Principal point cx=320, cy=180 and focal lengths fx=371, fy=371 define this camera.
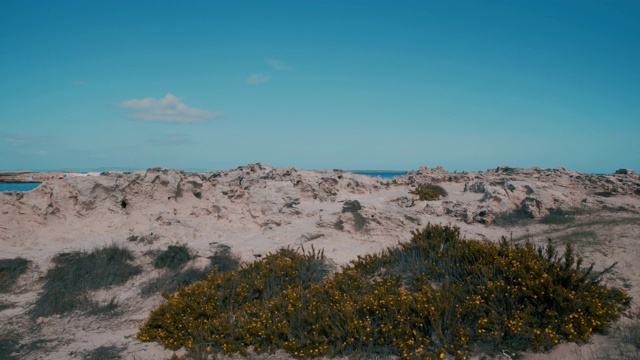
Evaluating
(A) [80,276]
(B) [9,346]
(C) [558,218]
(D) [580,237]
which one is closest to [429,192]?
(C) [558,218]

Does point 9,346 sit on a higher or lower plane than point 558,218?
lower

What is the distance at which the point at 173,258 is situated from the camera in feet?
30.7

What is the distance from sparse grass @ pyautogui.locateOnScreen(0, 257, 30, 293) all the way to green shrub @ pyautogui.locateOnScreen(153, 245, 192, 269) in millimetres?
2986

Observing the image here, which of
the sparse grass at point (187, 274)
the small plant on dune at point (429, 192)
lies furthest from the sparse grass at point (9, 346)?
the small plant on dune at point (429, 192)

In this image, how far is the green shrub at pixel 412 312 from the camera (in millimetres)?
5422

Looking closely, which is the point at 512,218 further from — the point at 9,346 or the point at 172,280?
the point at 9,346

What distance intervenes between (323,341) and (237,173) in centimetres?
1313

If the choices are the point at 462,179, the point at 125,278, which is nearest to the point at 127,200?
the point at 125,278

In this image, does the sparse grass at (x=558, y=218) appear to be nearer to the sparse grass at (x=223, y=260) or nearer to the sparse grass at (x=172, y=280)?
the sparse grass at (x=223, y=260)

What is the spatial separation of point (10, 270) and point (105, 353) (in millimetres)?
4931

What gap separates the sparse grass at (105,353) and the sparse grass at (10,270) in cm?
415

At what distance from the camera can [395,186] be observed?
2417 cm

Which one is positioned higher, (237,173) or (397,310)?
(237,173)

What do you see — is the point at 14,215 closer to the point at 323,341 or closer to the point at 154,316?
the point at 154,316
